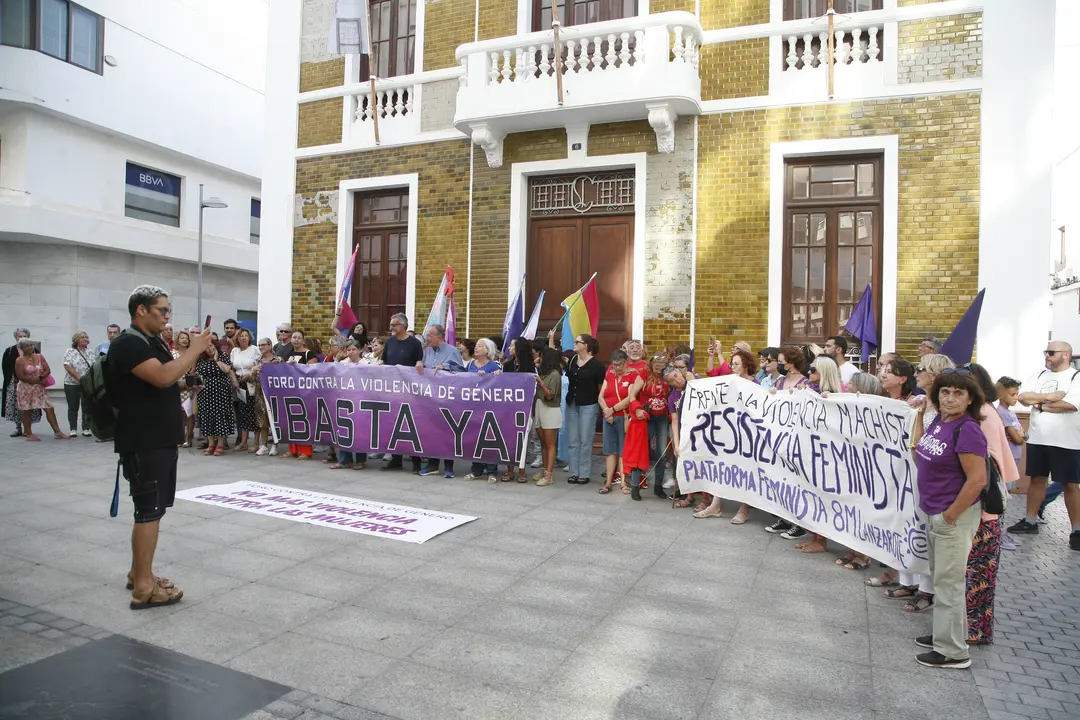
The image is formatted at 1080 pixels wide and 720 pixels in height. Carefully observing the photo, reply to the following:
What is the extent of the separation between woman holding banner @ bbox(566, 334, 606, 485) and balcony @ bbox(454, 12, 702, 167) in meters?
4.28

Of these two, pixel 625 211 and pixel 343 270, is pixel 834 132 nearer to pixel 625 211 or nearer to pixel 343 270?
pixel 625 211

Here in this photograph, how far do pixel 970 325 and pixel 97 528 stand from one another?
8561mm

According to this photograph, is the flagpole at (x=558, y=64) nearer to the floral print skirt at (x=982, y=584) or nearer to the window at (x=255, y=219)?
the floral print skirt at (x=982, y=584)

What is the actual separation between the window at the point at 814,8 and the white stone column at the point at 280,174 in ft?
31.6

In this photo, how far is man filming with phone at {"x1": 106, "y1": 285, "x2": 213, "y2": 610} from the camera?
4.84m

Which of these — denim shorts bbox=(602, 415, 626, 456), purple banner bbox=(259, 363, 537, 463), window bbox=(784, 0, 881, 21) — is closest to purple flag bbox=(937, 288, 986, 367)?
denim shorts bbox=(602, 415, 626, 456)

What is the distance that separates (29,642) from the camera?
4.30 metres

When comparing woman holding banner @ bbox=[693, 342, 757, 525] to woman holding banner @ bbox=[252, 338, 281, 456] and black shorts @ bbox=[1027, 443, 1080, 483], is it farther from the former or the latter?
woman holding banner @ bbox=[252, 338, 281, 456]

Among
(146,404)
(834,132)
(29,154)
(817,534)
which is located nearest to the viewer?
(146,404)

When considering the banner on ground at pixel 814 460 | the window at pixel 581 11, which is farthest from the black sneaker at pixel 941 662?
the window at pixel 581 11

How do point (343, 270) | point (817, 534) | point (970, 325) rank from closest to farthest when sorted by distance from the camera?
point (817, 534)
point (970, 325)
point (343, 270)

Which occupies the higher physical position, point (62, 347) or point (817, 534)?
point (62, 347)

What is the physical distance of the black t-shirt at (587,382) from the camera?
9422mm

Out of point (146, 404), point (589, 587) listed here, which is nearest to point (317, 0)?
point (146, 404)
